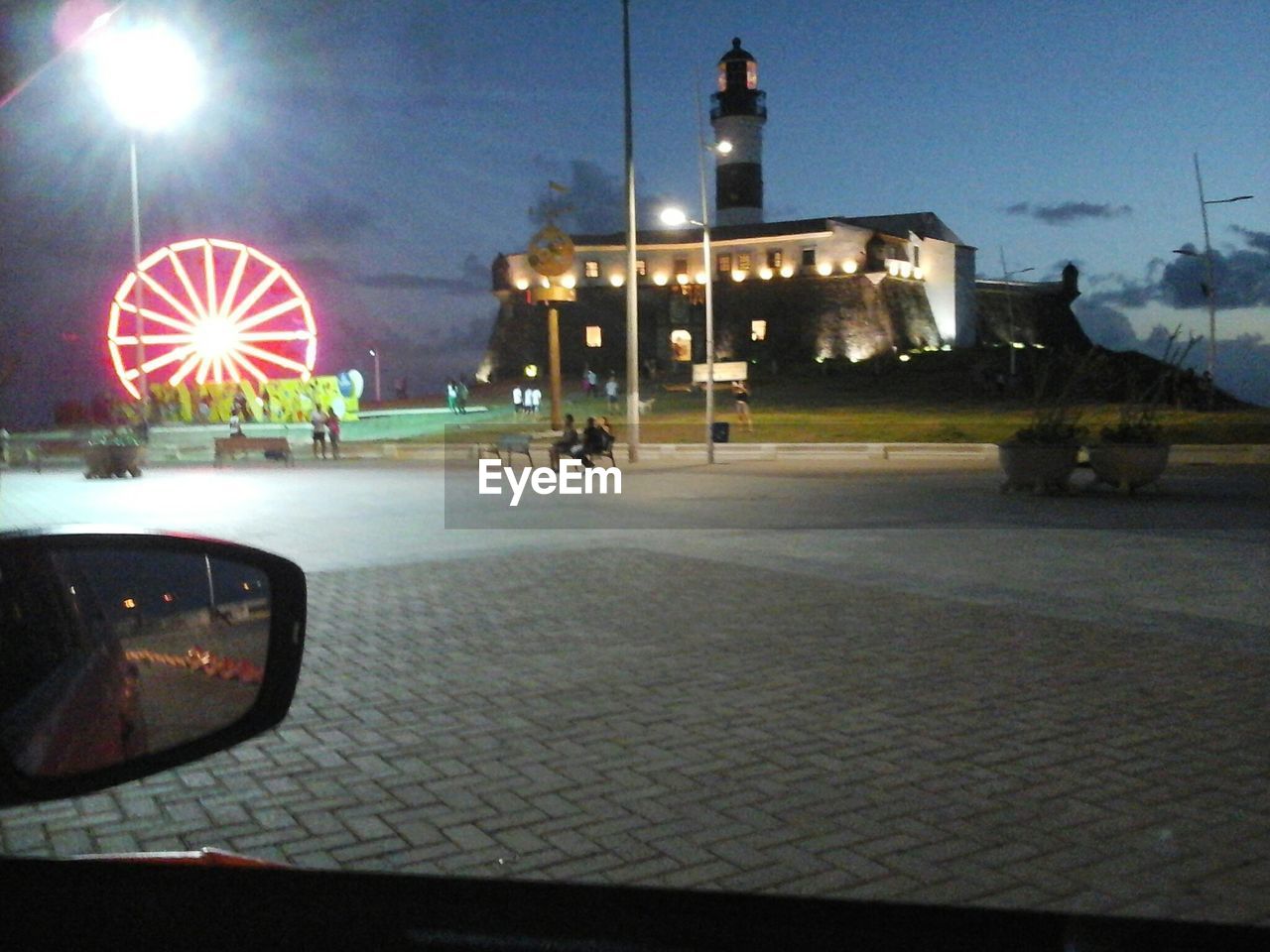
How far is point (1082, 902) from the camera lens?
3533mm

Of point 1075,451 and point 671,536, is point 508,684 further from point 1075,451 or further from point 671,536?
point 1075,451

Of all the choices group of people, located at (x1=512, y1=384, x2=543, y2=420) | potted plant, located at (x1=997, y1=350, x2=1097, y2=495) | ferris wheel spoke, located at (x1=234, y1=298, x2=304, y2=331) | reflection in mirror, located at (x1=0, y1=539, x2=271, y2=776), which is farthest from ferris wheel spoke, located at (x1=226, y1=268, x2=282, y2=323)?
reflection in mirror, located at (x1=0, y1=539, x2=271, y2=776)

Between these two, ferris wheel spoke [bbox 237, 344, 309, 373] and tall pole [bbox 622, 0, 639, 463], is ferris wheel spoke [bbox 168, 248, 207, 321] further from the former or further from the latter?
tall pole [bbox 622, 0, 639, 463]

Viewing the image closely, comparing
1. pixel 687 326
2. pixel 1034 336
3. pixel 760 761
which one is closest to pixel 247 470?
pixel 760 761

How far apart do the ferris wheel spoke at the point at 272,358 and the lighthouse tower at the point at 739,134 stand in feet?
137

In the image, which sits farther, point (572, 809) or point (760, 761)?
point (760, 761)

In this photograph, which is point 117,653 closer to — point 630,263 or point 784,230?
point 630,263

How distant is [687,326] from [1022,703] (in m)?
75.3

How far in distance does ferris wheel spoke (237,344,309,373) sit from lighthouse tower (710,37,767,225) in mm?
41681

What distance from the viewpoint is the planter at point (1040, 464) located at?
54.9ft

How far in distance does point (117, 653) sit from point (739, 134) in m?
80.7

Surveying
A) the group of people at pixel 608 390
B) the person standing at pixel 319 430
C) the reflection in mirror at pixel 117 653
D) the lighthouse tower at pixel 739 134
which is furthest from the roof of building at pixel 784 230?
the reflection in mirror at pixel 117 653

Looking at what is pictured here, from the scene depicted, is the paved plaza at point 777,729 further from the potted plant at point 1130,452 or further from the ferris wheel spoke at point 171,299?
the ferris wheel spoke at point 171,299

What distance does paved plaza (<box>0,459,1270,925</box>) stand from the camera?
397cm
